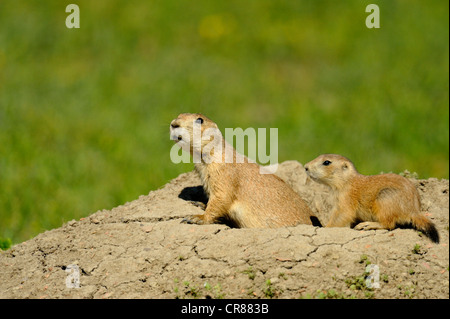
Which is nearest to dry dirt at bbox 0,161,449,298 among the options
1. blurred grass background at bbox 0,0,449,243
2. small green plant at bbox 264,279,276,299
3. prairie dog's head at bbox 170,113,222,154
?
small green plant at bbox 264,279,276,299

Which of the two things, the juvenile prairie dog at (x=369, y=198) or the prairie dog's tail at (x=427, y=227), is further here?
the juvenile prairie dog at (x=369, y=198)

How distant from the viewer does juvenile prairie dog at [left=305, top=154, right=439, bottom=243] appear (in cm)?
618

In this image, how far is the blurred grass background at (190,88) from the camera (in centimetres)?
1032

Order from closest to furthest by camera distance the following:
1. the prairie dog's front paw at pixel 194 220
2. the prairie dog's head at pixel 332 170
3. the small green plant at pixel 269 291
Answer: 1. the small green plant at pixel 269 291
2. the prairie dog's front paw at pixel 194 220
3. the prairie dog's head at pixel 332 170

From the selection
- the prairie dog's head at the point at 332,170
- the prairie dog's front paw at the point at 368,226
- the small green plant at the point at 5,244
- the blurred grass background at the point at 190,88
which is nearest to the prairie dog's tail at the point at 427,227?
the prairie dog's front paw at the point at 368,226

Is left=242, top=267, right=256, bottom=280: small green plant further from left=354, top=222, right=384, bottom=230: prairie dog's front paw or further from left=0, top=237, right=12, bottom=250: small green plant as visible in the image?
left=0, top=237, right=12, bottom=250: small green plant

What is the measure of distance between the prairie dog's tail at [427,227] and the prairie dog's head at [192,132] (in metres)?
2.30

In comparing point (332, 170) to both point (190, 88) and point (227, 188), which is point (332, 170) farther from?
point (190, 88)

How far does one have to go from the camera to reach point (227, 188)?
685 centimetres

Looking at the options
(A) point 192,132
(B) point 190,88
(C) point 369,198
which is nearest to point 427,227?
(C) point 369,198

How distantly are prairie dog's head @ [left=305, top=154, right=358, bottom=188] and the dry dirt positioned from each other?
0.89 meters

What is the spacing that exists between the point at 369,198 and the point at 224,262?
1.76 m

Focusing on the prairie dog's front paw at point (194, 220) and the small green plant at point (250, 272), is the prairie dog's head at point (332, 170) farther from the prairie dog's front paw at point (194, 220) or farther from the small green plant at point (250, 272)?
the small green plant at point (250, 272)

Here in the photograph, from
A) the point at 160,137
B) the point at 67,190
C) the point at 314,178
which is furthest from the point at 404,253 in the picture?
the point at 160,137
